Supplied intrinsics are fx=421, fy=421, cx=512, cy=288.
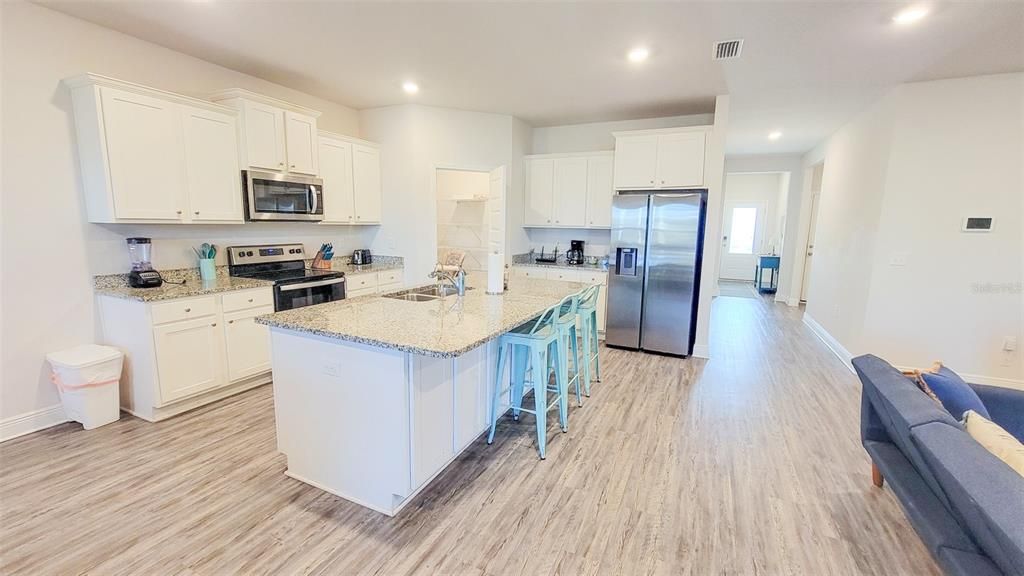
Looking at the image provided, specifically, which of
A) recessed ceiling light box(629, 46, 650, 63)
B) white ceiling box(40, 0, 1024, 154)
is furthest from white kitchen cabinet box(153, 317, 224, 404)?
recessed ceiling light box(629, 46, 650, 63)

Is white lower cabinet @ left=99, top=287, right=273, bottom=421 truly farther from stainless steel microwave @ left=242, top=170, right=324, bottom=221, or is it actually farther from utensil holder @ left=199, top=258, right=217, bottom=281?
stainless steel microwave @ left=242, top=170, right=324, bottom=221

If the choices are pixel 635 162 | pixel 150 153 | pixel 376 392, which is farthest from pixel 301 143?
pixel 635 162

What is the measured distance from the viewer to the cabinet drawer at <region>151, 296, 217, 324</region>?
9.14 feet

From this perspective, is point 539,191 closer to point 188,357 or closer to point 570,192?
point 570,192

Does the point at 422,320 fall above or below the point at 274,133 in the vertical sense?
below

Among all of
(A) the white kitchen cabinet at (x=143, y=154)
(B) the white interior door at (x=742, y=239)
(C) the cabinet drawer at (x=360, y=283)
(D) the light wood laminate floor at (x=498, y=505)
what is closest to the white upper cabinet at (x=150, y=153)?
(A) the white kitchen cabinet at (x=143, y=154)

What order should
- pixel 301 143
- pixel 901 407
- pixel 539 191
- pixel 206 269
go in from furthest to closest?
pixel 539 191, pixel 301 143, pixel 206 269, pixel 901 407

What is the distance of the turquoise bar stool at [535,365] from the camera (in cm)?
250

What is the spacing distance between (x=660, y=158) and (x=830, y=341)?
3000mm

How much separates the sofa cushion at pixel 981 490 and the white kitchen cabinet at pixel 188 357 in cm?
398

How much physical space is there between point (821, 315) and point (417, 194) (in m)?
5.35

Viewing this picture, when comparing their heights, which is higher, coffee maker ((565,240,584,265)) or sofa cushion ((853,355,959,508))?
coffee maker ((565,240,584,265))

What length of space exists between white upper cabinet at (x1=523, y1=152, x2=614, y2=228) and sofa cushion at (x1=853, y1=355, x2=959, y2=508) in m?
3.40

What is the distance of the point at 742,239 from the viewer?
1034 cm
